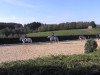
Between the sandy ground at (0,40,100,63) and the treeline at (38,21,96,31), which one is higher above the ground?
the sandy ground at (0,40,100,63)

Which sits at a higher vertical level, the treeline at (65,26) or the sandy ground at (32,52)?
the sandy ground at (32,52)

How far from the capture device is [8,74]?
24.7 feet

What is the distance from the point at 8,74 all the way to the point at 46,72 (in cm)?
91

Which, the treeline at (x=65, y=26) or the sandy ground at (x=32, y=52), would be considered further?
the treeline at (x=65, y=26)

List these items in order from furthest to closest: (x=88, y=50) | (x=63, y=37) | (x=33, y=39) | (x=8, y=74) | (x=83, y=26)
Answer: (x=83, y=26) < (x=63, y=37) < (x=33, y=39) < (x=88, y=50) < (x=8, y=74)

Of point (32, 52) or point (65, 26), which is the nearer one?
point (32, 52)

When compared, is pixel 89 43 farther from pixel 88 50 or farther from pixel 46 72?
pixel 46 72

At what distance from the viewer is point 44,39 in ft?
174

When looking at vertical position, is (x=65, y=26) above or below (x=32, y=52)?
below

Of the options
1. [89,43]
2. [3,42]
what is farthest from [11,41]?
[89,43]

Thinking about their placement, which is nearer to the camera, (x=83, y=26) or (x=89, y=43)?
(x=89, y=43)

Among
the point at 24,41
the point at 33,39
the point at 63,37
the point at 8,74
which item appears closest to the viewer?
the point at 8,74

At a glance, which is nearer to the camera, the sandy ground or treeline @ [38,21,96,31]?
the sandy ground

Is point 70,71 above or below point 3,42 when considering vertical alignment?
above
